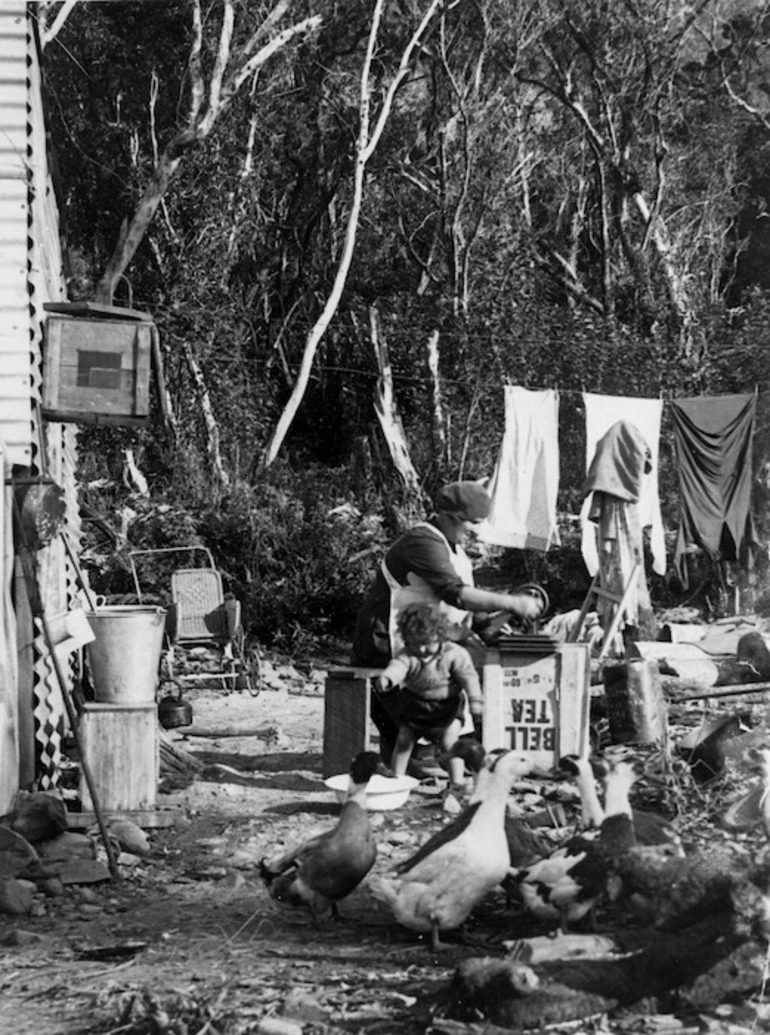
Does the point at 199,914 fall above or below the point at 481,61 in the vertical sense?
below

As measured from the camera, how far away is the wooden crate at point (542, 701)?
6695 mm

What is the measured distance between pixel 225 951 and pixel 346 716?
103 inches

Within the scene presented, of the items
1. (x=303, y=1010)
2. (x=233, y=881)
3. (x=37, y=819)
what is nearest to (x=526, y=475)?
(x=37, y=819)

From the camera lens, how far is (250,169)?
24.1 metres

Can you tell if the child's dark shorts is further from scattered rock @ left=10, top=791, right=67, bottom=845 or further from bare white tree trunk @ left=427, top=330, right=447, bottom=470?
bare white tree trunk @ left=427, top=330, right=447, bottom=470

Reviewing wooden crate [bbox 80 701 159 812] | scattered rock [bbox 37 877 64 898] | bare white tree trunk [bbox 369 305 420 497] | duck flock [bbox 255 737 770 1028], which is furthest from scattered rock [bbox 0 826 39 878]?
bare white tree trunk [bbox 369 305 420 497]

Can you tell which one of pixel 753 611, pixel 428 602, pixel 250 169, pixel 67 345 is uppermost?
pixel 250 169

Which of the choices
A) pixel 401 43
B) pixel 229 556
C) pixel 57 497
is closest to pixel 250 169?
pixel 401 43

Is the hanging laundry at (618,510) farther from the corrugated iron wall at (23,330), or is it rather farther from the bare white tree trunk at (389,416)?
the bare white tree trunk at (389,416)

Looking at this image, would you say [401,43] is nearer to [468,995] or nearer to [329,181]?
[329,181]

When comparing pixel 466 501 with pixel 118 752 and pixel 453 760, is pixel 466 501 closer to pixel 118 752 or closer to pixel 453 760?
pixel 453 760

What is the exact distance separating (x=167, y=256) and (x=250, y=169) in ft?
7.77

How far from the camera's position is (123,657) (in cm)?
752

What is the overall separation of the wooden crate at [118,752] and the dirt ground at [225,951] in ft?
1.00
